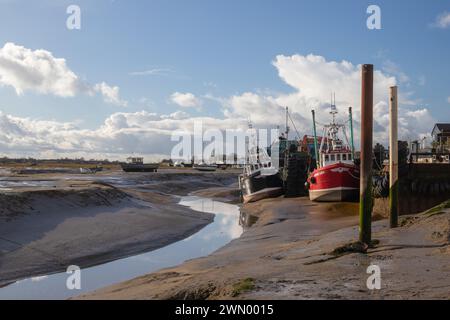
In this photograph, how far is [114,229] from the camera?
19906mm

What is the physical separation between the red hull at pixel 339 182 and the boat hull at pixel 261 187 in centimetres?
926

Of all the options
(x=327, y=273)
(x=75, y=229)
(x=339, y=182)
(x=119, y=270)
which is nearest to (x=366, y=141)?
(x=327, y=273)

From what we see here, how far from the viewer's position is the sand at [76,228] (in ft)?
46.4

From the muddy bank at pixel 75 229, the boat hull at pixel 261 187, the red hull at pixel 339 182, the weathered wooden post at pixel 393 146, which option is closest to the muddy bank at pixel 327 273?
the weathered wooden post at pixel 393 146

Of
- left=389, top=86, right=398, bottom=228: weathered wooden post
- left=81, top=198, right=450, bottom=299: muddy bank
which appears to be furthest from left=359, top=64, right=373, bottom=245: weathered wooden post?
left=389, top=86, right=398, bottom=228: weathered wooden post

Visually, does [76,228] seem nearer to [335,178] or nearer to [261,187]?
[335,178]

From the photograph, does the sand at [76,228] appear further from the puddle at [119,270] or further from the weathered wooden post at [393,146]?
the weathered wooden post at [393,146]

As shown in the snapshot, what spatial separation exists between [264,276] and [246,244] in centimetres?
798

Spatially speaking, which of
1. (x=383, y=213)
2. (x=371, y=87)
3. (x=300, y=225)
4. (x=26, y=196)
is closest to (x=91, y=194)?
(x=26, y=196)

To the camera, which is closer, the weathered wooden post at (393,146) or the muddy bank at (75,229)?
the weathered wooden post at (393,146)

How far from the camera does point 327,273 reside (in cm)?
810

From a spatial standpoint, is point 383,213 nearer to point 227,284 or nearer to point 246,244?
point 246,244

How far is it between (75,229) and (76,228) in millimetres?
221
